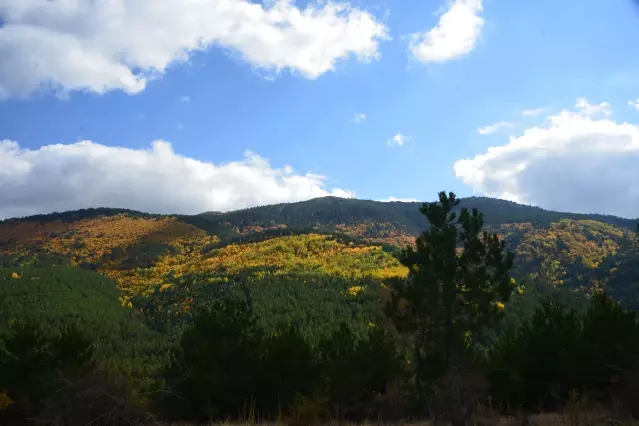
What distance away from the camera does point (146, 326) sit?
160 meters

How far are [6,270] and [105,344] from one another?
9751 cm

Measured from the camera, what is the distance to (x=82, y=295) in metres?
176

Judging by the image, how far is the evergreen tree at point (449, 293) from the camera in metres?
19.1

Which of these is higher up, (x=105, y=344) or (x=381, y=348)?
(x=381, y=348)

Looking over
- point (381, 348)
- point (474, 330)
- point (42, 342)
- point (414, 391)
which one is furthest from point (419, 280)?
point (42, 342)

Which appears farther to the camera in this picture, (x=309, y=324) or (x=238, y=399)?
(x=309, y=324)

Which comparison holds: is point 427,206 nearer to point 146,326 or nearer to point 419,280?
point 419,280

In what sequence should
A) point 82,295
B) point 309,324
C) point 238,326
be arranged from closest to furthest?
point 238,326, point 309,324, point 82,295

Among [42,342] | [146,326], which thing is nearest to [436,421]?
[42,342]

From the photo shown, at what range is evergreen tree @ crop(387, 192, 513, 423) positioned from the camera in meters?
19.1

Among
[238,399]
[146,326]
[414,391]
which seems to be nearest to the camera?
[414,391]

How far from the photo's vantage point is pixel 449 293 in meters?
19.1

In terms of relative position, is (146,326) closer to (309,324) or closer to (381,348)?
(309,324)

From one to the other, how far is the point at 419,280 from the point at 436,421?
32.6 feet
